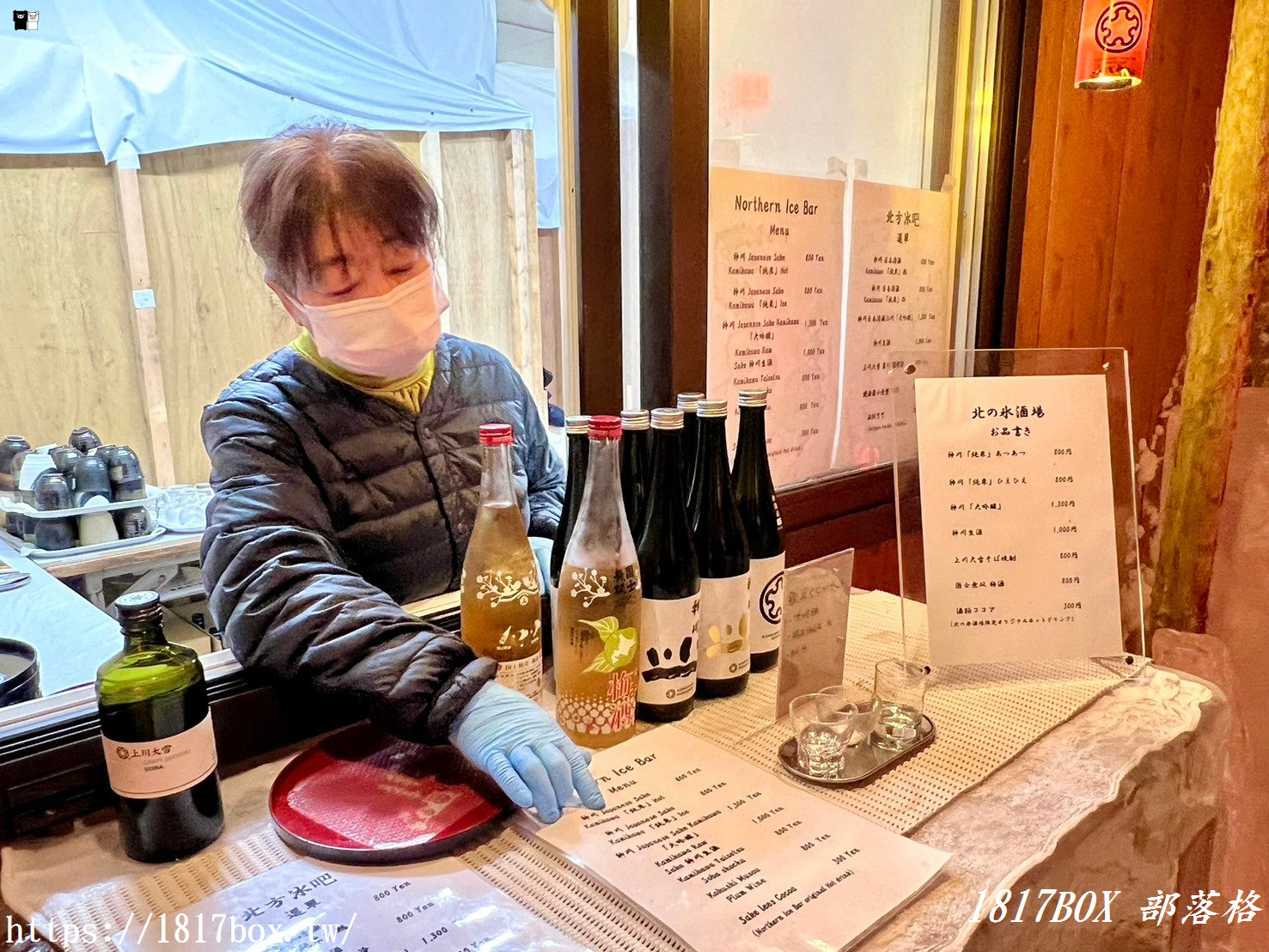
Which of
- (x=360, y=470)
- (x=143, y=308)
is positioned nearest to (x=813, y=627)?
(x=360, y=470)

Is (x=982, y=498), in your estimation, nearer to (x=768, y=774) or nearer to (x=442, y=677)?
(x=768, y=774)

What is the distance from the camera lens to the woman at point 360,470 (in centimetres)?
79

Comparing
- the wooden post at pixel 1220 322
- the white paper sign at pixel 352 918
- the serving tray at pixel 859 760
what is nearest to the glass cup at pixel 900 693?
the serving tray at pixel 859 760

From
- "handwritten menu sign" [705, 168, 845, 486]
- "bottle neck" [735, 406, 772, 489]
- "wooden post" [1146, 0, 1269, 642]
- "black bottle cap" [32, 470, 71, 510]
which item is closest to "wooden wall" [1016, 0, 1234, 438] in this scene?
"wooden post" [1146, 0, 1269, 642]

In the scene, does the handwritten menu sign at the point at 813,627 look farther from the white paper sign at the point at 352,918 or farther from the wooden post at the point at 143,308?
the wooden post at the point at 143,308

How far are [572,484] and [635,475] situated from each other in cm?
8

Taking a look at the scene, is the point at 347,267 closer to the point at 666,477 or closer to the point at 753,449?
the point at 666,477

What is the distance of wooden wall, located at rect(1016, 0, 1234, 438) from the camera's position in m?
1.70

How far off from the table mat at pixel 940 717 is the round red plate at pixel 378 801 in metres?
0.27

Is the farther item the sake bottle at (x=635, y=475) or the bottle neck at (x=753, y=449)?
the bottle neck at (x=753, y=449)

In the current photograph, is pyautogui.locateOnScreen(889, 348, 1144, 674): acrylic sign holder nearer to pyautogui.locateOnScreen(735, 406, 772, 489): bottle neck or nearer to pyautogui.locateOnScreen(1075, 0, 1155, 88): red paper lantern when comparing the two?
pyautogui.locateOnScreen(735, 406, 772, 489): bottle neck

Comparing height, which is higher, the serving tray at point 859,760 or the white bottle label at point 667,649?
the white bottle label at point 667,649

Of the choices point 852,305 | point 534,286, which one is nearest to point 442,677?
point 534,286

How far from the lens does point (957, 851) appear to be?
0.72 metres
